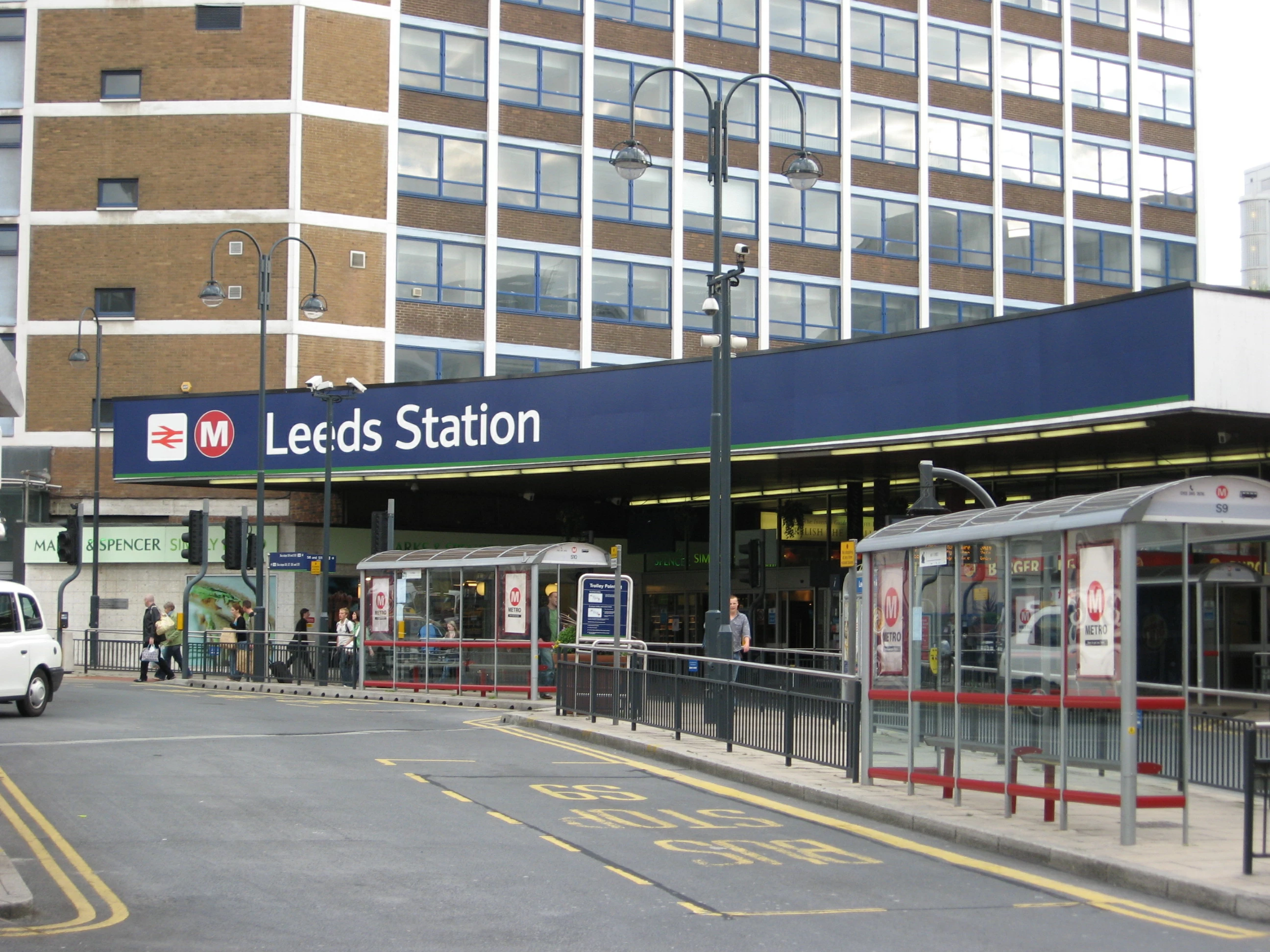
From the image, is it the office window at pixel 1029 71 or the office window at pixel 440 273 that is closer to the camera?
the office window at pixel 440 273

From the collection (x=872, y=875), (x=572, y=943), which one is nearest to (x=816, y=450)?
(x=872, y=875)

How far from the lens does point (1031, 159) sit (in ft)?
169

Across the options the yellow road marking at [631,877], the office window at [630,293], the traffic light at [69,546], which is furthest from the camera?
the office window at [630,293]

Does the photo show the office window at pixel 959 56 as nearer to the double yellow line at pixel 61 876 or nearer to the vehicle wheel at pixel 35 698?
the vehicle wheel at pixel 35 698

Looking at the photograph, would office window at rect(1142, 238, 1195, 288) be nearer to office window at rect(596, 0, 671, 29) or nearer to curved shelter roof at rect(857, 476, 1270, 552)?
office window at rect(596, 0, 671, 29)

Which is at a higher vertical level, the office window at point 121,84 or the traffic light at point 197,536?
the office window at point 121,84

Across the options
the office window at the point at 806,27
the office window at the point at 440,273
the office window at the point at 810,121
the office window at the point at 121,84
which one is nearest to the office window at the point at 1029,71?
the office window at the point at 806,27

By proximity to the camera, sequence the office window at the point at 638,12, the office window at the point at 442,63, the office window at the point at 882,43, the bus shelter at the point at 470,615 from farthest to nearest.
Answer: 1. the office window at the point at 882,43
2. the office window at the point at 638,12
3. the office window at the point at 442,63
4. the bus shelter at the point at 470,615

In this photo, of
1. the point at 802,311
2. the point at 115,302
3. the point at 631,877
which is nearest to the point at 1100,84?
the point at 802,311

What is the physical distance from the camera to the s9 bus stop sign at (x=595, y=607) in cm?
2511

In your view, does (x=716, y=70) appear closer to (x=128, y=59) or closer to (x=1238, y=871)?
(x=128, y=59)

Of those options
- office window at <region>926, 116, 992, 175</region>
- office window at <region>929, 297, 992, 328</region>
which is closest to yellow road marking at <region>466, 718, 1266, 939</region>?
office window at <region>929, 297, 992, 328</region>

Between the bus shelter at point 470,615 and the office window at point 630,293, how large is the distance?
1723 centimetres

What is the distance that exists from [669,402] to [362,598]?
282 inches
